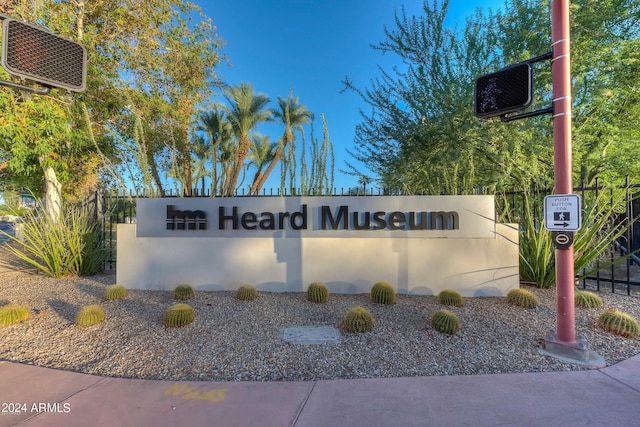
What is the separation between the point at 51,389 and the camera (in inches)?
117

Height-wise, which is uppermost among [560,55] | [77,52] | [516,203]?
[560,55]

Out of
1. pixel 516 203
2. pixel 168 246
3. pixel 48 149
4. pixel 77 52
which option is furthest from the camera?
pixel 48 149

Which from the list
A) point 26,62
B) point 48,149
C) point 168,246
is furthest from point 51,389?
point 48,149

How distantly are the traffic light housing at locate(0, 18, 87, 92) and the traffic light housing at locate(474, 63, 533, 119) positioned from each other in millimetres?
4338

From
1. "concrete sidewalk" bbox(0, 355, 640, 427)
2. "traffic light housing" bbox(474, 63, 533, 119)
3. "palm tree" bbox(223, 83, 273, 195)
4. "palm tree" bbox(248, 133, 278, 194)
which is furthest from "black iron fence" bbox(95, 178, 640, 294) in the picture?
"palm tree" bbox(248, 133, 278, 194)

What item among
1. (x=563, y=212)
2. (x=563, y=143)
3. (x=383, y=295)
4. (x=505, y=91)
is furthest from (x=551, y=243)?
(x=505, y=91)

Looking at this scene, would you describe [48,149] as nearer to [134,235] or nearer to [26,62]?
[134,235]

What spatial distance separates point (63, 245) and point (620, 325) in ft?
34.5

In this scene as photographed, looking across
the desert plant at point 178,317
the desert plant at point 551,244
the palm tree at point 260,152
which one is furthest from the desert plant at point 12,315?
the palm tree at point 260,152

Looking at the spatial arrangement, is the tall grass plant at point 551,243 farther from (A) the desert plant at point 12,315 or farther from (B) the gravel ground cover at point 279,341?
(A) the desert plant at point 12,315

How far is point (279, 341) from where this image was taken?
3975 millimetres

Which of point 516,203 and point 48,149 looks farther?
point 48,149

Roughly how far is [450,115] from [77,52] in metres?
7.43

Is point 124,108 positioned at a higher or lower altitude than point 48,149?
higher
